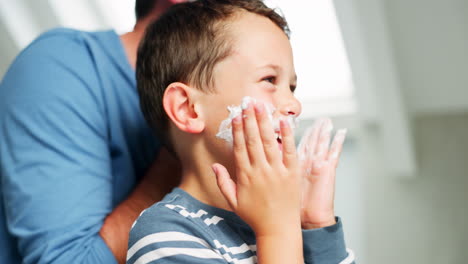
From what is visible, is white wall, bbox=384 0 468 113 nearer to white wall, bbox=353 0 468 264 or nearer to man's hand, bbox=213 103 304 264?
white wall, bbox=353 0 468 264

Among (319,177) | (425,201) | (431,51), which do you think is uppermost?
(319,177)

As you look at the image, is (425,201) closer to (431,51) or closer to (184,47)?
(431,51)

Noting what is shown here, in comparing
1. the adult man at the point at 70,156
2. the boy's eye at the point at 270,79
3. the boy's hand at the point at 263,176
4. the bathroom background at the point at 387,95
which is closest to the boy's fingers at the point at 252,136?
the boy's hand at the point at 263,176

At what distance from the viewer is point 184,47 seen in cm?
89

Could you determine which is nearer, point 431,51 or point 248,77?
point 248,77

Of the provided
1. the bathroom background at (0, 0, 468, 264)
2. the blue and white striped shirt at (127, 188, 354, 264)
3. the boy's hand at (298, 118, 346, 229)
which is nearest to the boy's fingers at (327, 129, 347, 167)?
the boy's hand at (298, 118, 346, 229)

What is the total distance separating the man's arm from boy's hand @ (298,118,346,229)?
0.30m

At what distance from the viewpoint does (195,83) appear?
87 cm

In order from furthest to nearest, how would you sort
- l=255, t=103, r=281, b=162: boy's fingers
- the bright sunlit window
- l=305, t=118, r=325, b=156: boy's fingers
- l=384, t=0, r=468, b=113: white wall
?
the bright sunlit window → l=384, t=0, r=468, b=113: white wall → l=305, t=118, r=325, b=156: boy's fingers → l=255, t=103, r=281, b=162: boy's fingers

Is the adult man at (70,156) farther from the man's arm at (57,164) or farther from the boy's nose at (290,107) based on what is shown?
the boy's nose at (290,107)

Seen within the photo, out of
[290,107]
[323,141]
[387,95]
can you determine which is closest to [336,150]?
[323,141]

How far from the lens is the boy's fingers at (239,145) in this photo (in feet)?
2.52

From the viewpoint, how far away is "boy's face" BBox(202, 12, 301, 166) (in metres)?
0.85

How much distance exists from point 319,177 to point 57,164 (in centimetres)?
45
